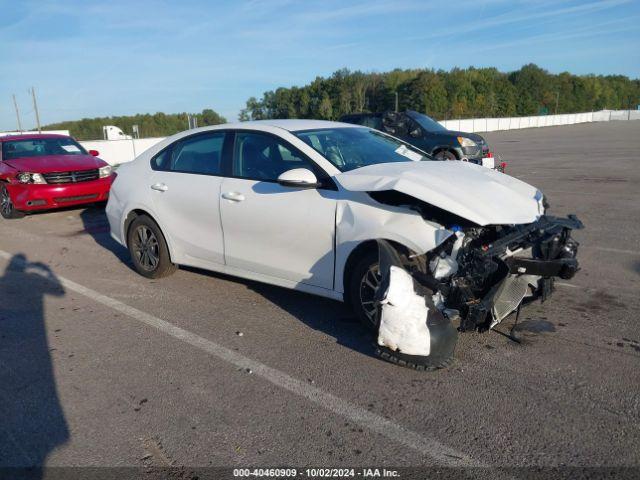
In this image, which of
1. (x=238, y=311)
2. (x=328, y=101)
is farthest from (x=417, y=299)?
(x=328, y=101)

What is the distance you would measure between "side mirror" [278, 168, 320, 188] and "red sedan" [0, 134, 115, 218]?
19.6 ft

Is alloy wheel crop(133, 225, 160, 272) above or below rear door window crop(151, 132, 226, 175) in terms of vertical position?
below

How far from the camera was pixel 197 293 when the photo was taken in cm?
539

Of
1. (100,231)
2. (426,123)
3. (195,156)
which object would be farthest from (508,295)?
(426,123)

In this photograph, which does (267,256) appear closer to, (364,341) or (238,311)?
(238,311)

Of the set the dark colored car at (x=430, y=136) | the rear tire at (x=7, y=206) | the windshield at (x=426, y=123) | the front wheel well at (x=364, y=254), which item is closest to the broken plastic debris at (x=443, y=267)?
the front wheel well at (x=364, y=254)

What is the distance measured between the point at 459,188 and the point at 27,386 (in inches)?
128

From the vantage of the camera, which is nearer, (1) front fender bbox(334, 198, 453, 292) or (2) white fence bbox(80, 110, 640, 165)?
(1) front fender bbox(334, 198, 453, 292)

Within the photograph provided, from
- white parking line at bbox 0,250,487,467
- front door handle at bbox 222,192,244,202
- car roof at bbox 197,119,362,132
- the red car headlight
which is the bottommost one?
white parking line at bbox 0,250,487,467

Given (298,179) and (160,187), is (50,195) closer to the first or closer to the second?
(160,187)

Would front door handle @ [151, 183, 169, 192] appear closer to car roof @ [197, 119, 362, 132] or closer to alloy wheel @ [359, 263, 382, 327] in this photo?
car roof @ [197, 119, 362, 132]

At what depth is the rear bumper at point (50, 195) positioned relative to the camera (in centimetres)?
954

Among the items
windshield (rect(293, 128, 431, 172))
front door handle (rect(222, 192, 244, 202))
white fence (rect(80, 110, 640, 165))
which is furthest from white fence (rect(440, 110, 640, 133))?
front door handle (rect(222, 192, 244, 202))

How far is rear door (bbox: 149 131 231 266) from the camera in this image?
5090mm
